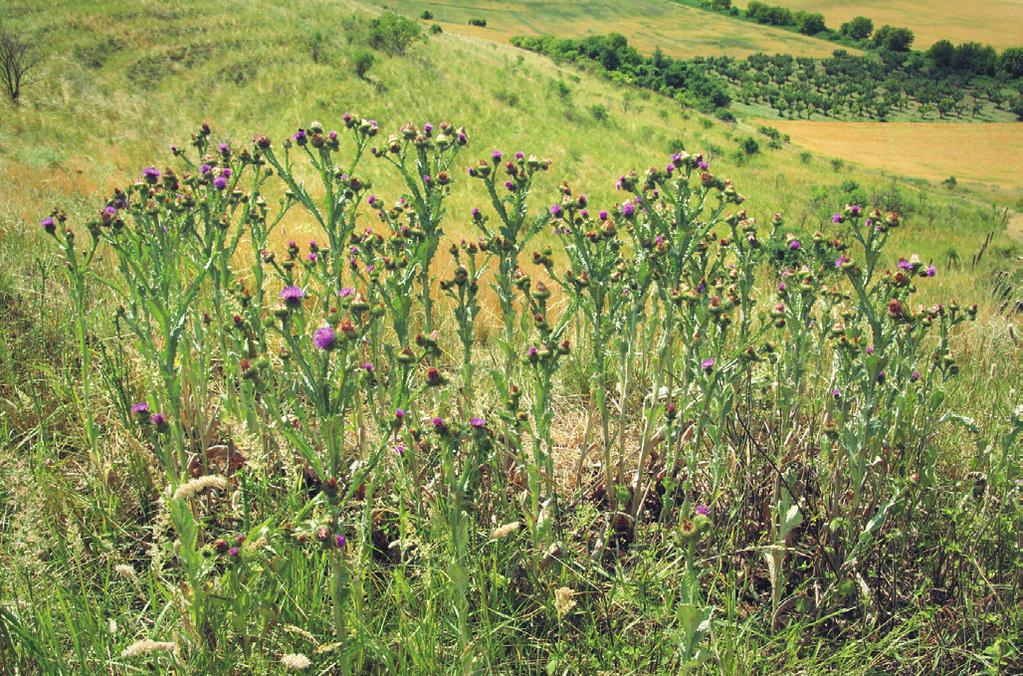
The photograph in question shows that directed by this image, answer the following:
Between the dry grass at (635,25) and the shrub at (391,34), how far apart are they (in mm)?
29802

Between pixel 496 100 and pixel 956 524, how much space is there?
33.6 meters

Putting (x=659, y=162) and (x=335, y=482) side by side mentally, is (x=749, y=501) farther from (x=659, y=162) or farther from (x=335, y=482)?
(x=659, y=162)

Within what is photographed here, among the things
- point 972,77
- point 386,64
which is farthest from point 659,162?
point 972,77

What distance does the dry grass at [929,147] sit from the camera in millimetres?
46406

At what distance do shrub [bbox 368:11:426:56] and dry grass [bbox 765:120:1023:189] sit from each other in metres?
33.5

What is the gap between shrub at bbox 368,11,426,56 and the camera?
33.9 m

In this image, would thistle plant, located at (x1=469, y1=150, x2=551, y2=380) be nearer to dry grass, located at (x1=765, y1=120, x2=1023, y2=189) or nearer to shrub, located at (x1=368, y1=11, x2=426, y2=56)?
shrub, located at (x1=368, y1=11, x2=426, y2=56)

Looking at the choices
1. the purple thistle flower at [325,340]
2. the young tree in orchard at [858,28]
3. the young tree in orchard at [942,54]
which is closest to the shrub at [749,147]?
the purple thistle flower at [325,340]

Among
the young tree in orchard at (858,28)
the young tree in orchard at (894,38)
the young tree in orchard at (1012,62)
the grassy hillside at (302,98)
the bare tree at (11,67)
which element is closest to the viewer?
the bare tree at (11,67)

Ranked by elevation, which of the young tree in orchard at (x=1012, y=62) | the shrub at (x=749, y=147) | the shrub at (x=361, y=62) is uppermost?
the young tree in orchard at (x=1012, y=62)

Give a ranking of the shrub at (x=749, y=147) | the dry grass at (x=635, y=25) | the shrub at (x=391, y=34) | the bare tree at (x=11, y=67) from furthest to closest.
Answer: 1. the dry grass at (x=635, y=25)
2. the shrub at (x=749, y=147)
3. the shrub at (x=391, y=34)
4. the bare tree at (x=11, y=67)

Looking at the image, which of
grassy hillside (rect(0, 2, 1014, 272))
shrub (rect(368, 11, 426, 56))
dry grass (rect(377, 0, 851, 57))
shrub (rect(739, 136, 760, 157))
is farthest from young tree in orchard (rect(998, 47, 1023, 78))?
shrub (rect(368, 11, 426, 56))

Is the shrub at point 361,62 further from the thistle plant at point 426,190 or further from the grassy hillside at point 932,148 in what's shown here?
the grassy hillside at point 932,148

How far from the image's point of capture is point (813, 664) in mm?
1935
